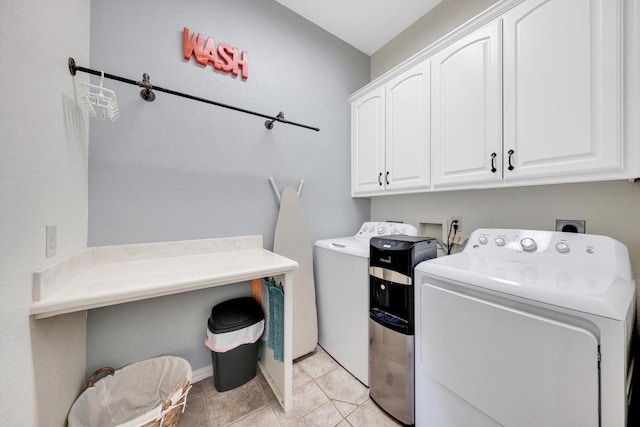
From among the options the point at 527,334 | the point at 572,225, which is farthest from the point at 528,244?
the point at 527,334

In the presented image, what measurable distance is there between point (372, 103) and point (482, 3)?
0.99m

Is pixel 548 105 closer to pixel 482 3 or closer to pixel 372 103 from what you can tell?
pixel 482 3

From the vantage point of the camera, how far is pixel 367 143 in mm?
2148

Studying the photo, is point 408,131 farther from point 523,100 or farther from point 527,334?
point 527,334

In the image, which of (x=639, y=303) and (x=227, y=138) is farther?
(x=227, y=138)

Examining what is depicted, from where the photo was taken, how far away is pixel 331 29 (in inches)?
85.4

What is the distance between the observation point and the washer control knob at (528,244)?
110cm

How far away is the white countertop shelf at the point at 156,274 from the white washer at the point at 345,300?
1.60 ft

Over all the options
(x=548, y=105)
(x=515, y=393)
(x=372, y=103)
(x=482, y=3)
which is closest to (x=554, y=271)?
(x=515, y=393)

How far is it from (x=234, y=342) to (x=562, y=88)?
227 centimetres

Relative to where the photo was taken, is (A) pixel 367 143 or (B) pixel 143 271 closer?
(B) pixel 143 271

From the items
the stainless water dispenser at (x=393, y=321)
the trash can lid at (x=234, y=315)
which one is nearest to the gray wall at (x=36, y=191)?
the trash can lid at (x=234, y=315)

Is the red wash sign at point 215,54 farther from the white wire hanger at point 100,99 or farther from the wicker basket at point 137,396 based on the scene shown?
the wicker basket at point 137,396

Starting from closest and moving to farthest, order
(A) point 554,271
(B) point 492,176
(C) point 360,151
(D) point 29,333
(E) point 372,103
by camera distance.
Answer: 1. (D) point 29,333
2. (A) point 554,271
3. (B) point 492,176
4. (E) point 372,103
5. (C) point 360,151
